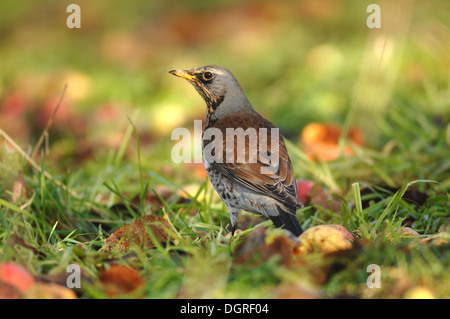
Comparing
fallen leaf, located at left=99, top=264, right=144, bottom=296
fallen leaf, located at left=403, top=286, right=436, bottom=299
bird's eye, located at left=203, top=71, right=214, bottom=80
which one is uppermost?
bird's eye, located at left=203, top=71, right=214, bottom=80

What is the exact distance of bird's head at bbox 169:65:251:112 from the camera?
3801 millimetres

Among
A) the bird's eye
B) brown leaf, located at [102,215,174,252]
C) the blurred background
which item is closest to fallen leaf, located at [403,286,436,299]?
brown leaf, located at [102,215,174,252]

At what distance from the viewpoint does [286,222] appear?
3176mm

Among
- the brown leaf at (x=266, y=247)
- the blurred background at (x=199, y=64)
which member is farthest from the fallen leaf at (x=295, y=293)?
the blurred background at (x=199, y=64)

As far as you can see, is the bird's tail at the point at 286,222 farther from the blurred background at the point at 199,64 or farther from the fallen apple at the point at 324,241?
the blurred background at the point at 199,64

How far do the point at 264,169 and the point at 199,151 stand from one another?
2146 millimetres

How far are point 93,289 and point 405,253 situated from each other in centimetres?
127

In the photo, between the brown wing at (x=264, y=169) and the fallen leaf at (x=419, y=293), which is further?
the brown wing at (x=264, y=169)

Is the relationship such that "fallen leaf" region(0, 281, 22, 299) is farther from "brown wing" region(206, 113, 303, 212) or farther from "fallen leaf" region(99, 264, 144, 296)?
"brown wing" region(206, 113, 303, 212)

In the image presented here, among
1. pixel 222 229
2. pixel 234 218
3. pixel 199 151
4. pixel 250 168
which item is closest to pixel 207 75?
pixel 250 168

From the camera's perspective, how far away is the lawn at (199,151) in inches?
98.8

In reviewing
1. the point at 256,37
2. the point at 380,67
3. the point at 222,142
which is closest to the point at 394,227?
the point at 222,142

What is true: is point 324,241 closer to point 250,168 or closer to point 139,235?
point 250,168

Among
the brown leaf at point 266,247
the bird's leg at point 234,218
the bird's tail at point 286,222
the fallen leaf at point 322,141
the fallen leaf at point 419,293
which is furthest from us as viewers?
the fallen leaf at point 322,141
